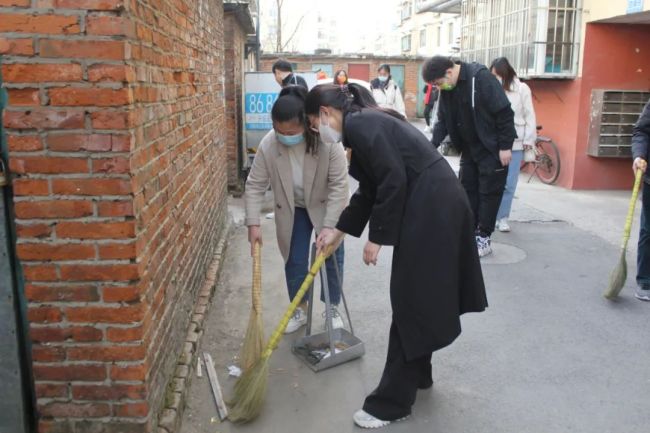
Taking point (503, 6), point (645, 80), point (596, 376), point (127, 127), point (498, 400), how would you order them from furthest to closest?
1. point (503, 6)
2. point (645, 80)
3. point (596, 376)
4. point (498, 400)
5. point (127, 127)

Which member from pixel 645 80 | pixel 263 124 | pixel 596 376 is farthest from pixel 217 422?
pixel 645 80

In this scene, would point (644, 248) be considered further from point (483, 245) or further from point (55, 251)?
point (55, 251)

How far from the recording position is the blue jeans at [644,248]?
4.76 metres

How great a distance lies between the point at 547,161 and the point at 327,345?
23.8 feet

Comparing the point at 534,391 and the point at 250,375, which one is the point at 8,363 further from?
the point at 534,391

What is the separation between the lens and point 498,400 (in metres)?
3.44

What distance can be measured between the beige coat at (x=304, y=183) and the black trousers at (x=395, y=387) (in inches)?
40.8

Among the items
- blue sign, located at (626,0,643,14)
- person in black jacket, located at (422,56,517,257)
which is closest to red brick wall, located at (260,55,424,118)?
blue sign, located at (626,0,643,14)

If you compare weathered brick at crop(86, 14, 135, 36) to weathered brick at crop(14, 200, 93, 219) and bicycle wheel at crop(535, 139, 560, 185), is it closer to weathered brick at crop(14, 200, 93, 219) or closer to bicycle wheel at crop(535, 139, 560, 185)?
weathered brick at crop(14, 200, 93, 219)

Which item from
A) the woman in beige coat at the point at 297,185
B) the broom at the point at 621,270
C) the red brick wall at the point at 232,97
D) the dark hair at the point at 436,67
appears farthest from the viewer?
the red brick wall at the point at 232,97

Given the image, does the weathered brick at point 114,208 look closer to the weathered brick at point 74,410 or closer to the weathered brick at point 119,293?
the weathered brick at point 119,293

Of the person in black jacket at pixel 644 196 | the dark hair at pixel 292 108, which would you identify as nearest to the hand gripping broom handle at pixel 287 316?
the dark hair at pixel 292 108

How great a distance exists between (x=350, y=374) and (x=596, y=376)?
1.48m

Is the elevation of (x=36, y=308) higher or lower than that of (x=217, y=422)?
higher
